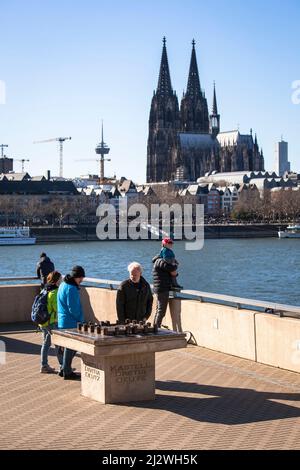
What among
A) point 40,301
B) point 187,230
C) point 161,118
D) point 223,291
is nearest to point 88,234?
point 187,230

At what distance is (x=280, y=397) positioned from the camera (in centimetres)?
654

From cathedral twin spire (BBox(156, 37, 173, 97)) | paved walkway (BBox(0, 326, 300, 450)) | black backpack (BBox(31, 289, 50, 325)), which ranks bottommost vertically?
paved walkway (BBox(0, 326, 300, 450))

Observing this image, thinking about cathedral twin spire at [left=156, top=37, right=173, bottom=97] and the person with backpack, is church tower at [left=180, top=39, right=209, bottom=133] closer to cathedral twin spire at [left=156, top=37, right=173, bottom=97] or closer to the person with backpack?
cathedral twin spire at [left=156, top=37, right=173, bottom=97]

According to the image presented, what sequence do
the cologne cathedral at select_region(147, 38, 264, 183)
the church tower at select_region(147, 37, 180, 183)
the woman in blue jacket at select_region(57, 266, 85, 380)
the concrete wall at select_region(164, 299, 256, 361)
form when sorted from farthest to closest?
the cologne cathedral at select_region(147, 38, 264, 183) < the church tower at select_region(147, 37, 180, 183) < the concrete wall at select_region(164, 299, 256, 361) < the woman in blue jacket at select_region(57, 266, 85, 380)

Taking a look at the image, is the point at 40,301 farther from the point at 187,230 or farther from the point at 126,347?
the point at 187,230

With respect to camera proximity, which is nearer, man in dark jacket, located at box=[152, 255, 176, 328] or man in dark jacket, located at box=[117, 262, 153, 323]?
man in dark jacket, located at box=[117, 262, 153, 323]

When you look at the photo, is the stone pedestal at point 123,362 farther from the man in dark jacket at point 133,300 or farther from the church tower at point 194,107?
the church tower at point 194,107

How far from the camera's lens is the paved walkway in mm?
5387

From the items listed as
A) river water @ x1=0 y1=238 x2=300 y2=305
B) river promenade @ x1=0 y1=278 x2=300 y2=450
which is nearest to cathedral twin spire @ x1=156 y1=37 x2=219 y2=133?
river water @ x1=0 y1=238 x2=300 y2=305

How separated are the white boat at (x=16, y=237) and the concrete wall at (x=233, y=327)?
66.9m

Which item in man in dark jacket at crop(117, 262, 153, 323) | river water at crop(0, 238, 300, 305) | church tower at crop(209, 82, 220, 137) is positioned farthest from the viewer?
church tower at crop(209, 82, 220, 137)

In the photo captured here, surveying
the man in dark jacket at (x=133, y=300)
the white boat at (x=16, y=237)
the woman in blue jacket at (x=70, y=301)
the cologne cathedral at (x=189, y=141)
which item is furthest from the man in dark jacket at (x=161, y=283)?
the cologne cathedral at (x=189, y=141)

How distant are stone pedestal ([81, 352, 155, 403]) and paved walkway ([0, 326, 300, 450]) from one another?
0.33 ft

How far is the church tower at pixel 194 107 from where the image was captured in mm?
131750
